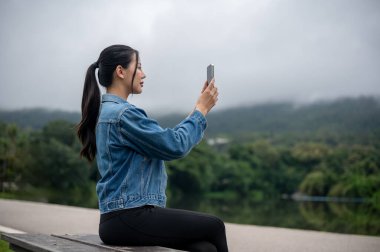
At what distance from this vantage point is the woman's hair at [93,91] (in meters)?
2.35

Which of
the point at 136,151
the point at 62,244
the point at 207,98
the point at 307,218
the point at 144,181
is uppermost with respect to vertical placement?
the point at 207,98

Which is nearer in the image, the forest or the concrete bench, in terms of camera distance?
the concrete bench

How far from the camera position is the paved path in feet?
19.2

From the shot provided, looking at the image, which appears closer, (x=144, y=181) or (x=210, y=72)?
(x=144, y=181)

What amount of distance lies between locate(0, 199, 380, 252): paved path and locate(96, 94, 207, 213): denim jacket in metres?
3.64

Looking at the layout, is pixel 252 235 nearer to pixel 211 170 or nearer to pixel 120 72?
pixel 120 72

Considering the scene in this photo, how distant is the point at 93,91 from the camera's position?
249cm

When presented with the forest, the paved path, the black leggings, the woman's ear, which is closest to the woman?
the black leggings

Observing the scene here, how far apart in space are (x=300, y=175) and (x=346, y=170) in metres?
16.6

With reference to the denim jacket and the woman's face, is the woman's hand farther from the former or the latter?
the woman's face

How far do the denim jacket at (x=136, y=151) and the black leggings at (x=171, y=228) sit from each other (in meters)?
0.05

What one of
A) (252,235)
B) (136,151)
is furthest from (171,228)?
(252,235)

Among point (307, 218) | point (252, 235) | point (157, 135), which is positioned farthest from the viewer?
point (307, 218)

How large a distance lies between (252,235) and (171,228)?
5195mm
